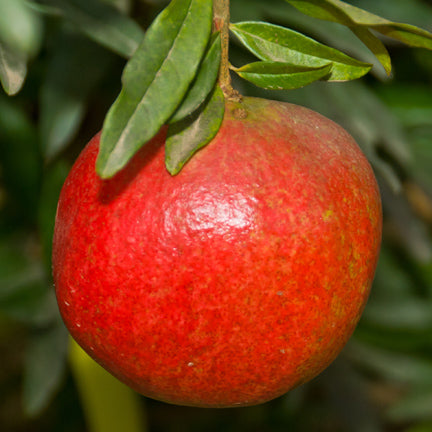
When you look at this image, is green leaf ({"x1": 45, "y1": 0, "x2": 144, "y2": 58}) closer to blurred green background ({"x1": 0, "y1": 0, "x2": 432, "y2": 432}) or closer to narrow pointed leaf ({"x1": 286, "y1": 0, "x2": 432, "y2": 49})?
blurred green background ({"x1": 0, "y1": 0, "x2": 432, "y2": 432})

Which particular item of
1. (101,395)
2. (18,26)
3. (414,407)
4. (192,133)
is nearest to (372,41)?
(192,133)

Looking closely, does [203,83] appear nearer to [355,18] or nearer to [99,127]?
[355,18]

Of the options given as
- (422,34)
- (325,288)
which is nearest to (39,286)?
(325,288)

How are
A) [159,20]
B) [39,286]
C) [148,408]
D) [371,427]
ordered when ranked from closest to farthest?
1. [159,20]
2. [39,286]
3. [371,427]
4. [148,408]

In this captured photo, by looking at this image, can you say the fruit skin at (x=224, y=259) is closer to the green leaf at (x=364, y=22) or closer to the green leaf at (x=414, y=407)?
the green leaf at (x=364, y=22)

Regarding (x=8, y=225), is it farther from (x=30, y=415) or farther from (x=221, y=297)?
(x=221, y=297)

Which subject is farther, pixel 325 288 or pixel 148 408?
pixel 148 408

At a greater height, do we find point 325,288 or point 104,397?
point 325,288

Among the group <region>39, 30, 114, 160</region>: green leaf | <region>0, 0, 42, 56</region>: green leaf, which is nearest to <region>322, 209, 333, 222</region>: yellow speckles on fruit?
<region>0, 0, 42, 56</region>: green leaf
